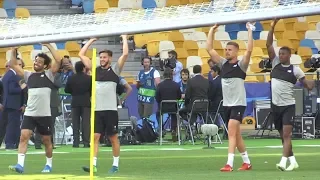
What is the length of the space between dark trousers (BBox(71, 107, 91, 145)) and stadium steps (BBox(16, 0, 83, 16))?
9.17m

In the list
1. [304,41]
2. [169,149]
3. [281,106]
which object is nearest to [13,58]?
[281,106]

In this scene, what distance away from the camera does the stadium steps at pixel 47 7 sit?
36.2 meters

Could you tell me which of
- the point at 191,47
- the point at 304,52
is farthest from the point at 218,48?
the point at 304,52

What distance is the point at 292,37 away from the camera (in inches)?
1596

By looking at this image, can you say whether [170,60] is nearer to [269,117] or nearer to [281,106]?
[269,117]

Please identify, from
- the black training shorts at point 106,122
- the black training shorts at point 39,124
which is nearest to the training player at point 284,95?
the black training shorts at point 106,122

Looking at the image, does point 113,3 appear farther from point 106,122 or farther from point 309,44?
point 106,122

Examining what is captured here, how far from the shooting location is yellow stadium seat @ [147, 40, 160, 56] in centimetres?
3594

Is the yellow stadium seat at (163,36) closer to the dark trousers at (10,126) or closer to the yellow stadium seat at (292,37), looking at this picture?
the yellow stadium seat at (292,37)

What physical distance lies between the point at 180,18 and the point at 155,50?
18351mm

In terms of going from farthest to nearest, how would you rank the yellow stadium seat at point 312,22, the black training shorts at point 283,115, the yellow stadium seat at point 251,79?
the yellow stadium seat at point 312,22 → the yellow stadium seat at point 251,79 → the black training shorts at point 283,115

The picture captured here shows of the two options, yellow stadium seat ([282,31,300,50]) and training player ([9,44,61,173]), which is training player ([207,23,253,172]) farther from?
yellow stadium seat ([282,31,300,50])

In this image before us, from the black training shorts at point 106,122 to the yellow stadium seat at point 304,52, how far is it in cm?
2186

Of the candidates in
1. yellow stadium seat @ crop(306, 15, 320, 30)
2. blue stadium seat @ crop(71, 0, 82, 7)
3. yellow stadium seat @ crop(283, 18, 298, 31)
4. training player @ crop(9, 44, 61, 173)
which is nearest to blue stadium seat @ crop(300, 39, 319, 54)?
yellow stadium seat @ crop(306, 15, 320, 30)
